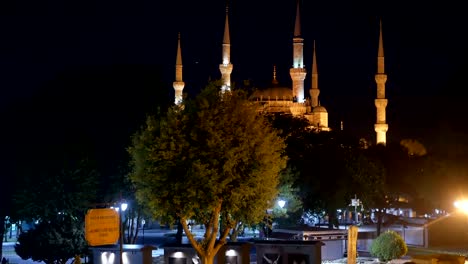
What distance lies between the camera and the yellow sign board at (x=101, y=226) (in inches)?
1147

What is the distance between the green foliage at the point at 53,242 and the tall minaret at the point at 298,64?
224ft

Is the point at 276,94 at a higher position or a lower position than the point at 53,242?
higher

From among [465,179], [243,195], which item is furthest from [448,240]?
[243,195]

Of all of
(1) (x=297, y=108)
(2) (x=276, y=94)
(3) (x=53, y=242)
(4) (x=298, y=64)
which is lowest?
(3) (x=53, y=242)

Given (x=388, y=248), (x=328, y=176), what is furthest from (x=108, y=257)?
(x=328, y=176)

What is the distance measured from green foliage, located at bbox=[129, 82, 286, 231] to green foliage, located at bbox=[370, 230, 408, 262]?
51.8ft

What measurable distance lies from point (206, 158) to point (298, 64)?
8109cm

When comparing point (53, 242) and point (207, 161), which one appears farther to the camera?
point (53, 242)

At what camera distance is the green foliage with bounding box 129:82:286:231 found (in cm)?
3475

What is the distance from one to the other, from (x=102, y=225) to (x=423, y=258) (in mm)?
15061

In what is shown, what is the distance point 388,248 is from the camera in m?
49.9

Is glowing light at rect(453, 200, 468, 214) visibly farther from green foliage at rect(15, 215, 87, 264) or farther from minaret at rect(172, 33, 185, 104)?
minaret at rect(172, 33, 185, 104)

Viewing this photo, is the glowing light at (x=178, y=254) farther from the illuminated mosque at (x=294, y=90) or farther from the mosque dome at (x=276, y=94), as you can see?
the mosque dome at (x=276, y=94)

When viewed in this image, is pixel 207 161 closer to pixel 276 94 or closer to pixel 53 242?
pixel 53 242
